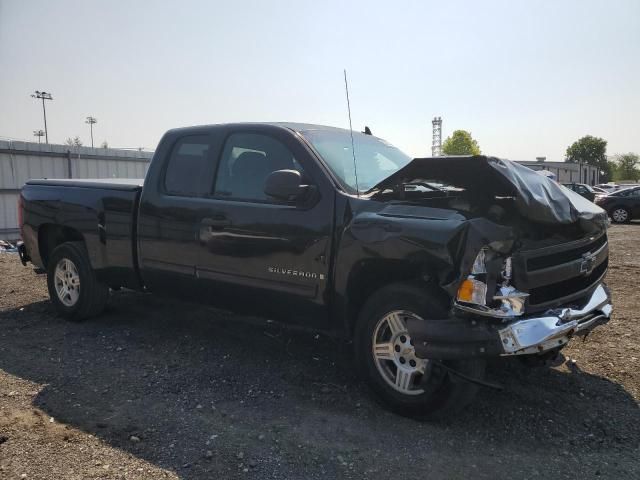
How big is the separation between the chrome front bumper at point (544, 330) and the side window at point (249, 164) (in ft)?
6.31

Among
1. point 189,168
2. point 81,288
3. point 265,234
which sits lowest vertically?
point 81,288

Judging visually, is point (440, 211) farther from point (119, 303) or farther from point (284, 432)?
point (119, 303)

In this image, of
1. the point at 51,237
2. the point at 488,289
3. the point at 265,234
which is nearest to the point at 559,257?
the point at 488,289

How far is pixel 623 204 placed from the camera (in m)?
20.3

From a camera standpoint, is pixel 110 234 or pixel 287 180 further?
pixel 110 234

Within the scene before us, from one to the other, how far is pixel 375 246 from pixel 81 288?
3.59m

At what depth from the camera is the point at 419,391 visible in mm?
3414

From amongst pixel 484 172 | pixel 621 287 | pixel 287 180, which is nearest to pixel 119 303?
pixel 287 180

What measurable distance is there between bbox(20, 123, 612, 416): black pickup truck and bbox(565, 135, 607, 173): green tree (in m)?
131

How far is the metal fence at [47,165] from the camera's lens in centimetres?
1934

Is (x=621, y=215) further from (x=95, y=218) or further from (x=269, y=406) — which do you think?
(x=269, y=406)

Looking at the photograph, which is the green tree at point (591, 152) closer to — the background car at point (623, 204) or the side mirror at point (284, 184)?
the background car at point (623, 204)

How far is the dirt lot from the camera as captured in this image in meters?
2.98

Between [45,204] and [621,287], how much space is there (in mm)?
7125
